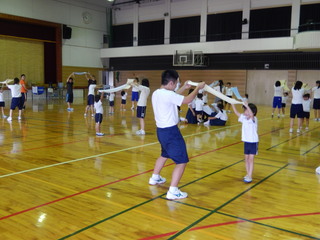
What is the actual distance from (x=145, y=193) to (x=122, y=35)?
1113 inches

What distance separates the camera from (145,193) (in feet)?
14.7

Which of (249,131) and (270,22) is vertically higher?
(270,22)

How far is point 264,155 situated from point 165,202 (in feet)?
12.3

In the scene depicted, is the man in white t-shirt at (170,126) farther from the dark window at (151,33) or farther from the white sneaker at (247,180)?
the dark window at (151,33)

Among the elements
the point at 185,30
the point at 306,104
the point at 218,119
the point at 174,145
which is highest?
the point at 185,30

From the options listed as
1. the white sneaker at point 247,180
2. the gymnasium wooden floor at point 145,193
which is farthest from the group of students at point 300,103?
the white sneaker at point 247,180

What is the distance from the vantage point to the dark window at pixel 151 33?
1107 inches

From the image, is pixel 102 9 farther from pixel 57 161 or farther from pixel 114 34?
pixel 57 161

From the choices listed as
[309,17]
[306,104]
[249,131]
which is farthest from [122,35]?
[249,131]

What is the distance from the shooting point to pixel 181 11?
2684 cm

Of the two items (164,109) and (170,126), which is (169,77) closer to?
(164,109)

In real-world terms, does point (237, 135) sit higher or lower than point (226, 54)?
lower

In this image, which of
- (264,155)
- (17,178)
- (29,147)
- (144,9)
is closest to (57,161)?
(17,178)

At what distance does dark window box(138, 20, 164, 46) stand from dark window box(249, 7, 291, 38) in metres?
8.37
